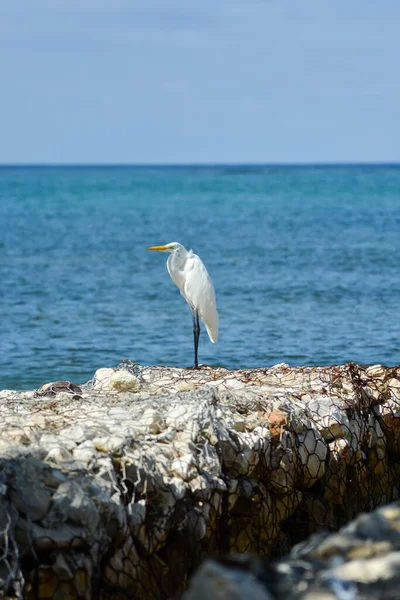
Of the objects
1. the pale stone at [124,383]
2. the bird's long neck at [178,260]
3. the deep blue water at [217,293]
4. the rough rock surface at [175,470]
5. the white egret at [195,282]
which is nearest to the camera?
the rough rock surface at [175,470]

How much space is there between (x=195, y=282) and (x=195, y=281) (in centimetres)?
1

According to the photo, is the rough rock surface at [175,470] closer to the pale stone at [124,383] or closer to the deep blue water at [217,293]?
the pale stone at [124,383]

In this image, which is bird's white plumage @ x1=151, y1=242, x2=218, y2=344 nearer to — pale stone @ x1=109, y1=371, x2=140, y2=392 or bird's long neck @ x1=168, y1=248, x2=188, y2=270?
bird's long neck @ x1=168, y1=248, x2=188, y2=270

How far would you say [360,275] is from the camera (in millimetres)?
22047

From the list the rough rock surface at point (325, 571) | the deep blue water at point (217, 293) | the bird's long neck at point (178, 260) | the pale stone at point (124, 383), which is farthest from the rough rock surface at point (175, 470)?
the deep blue water at point (217, 293)

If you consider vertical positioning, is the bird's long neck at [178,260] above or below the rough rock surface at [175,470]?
above

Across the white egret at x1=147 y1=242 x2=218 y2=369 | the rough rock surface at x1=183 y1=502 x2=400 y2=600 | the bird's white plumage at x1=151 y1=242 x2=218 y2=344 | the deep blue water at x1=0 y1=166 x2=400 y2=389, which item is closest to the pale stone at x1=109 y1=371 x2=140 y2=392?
the white egret at x1=147 y1=242 x2=218 y2=369

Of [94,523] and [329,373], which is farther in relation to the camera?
[329,373]

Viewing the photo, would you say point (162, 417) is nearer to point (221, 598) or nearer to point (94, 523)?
point (94, 523)

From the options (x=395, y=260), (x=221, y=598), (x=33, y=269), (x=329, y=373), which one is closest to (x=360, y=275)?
(x=395, y=260)

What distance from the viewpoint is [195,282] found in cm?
1080

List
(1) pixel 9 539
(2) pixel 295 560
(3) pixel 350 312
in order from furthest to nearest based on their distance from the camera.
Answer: (3) pixel 350 312
(1) pixel 9 539
(2) pixel 295 560

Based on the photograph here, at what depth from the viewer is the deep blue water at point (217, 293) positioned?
13.4 metres

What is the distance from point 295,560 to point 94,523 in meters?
Result: 1.72
